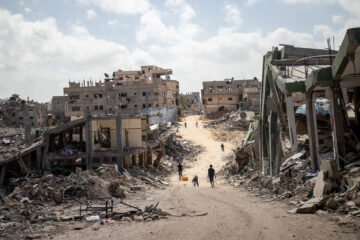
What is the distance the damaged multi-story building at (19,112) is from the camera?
5751 cm

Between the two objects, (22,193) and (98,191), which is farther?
(98,191)

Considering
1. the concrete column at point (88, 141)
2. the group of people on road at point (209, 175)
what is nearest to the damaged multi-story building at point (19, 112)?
the group of people on road at point (209, 175)

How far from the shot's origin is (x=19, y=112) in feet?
202

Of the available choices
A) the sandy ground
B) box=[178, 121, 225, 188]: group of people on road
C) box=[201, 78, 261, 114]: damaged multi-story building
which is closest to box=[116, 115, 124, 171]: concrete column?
box=[178, 121, 225, 188]: group of people on road

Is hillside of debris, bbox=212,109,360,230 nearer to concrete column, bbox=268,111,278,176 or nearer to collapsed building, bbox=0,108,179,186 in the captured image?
concrete column, bbox=268,111,278,176

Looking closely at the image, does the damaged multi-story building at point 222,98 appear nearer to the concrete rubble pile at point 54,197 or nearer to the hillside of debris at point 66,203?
the hillside of debris at point 66,203

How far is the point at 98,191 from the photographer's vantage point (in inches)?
577

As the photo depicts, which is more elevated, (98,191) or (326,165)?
(326,165)

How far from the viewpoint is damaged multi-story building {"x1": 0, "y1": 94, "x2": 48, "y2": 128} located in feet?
189

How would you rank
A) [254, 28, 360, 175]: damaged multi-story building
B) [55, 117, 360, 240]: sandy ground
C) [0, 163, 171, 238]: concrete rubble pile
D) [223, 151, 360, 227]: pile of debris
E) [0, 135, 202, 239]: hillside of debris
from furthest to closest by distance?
[0, 163, 171, 238]: concrete rubble pile < [254, 28, 360, 175]: damaged multi-story building < [0, 135, 202, 239]: hillside of debris < [223, 151, 360, 227]: pile of debris < [55, 117, 360, 240]: sandy ground

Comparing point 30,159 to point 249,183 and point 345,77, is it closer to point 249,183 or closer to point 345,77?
point 249,183

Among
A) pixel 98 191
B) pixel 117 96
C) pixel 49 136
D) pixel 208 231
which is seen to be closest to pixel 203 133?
pixel 117 96

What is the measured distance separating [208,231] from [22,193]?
883 centimetres

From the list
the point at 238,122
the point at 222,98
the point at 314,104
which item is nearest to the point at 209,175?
the point at 314,104
